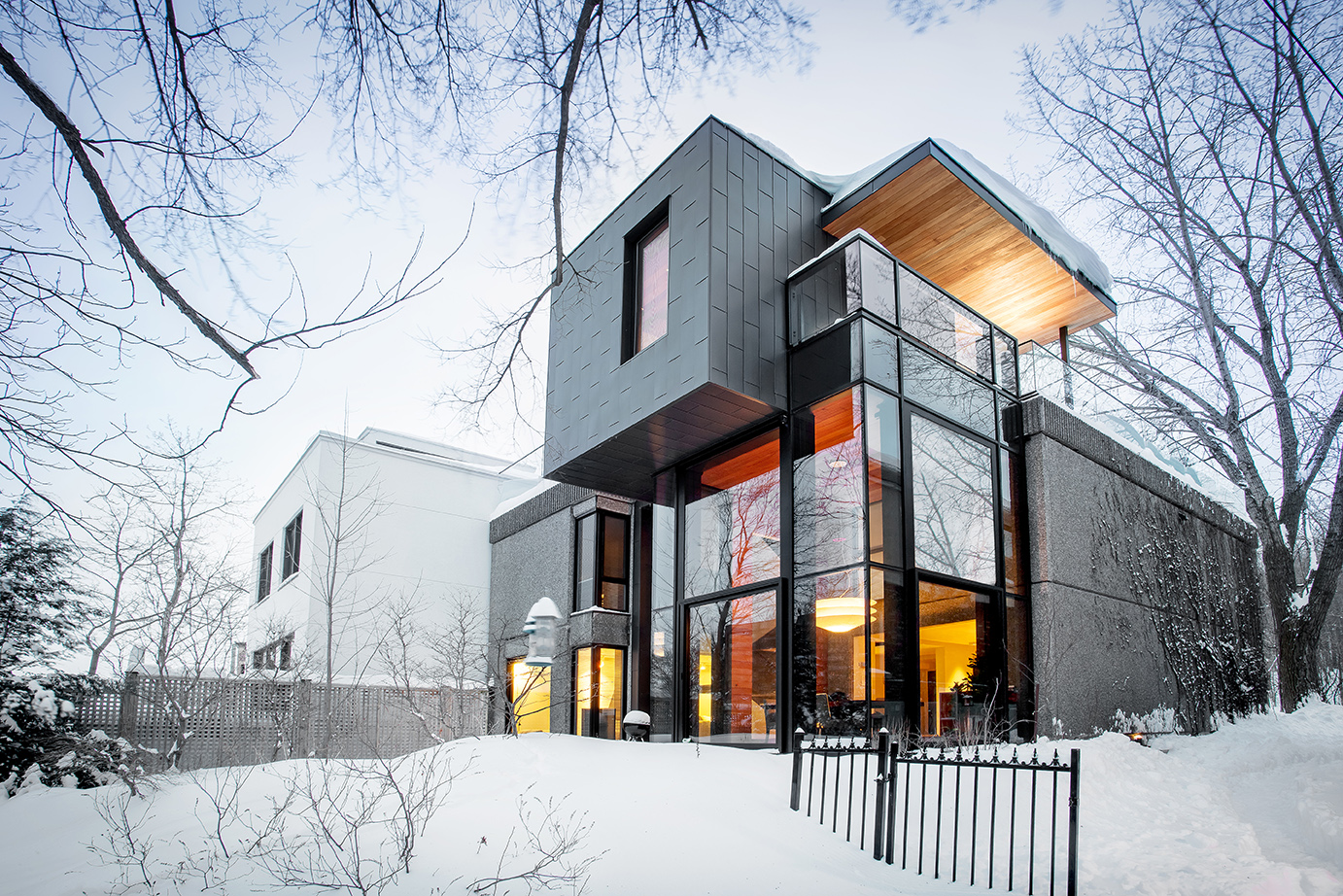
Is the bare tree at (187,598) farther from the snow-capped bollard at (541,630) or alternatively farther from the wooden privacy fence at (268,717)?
the snow-capped bollard at (541,630)

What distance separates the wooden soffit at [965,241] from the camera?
9.07 m

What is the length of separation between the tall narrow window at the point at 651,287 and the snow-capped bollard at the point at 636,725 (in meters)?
4.29

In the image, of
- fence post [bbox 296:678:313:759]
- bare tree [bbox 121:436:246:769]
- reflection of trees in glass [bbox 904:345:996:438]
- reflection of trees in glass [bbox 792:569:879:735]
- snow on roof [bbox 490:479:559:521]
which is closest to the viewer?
reflection of trees in glass [bbox 792:569:879:735]

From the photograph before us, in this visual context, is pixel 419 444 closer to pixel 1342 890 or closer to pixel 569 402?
pixel 569 402

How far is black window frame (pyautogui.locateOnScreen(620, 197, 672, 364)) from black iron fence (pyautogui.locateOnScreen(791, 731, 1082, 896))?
5.27m

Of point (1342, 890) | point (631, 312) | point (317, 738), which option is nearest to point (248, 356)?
point (1342, 890)

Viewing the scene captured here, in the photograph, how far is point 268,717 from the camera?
1121cm

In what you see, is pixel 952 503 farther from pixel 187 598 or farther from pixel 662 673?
pixel 187 598

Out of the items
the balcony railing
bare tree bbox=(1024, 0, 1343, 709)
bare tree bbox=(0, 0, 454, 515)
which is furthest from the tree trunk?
bare tree bbox=(0, 0, 454, 515)

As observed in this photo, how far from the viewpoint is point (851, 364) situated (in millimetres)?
8328

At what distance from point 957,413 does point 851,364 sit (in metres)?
1.83

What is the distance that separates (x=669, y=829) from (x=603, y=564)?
8.55m

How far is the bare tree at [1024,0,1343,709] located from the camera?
31.4ft

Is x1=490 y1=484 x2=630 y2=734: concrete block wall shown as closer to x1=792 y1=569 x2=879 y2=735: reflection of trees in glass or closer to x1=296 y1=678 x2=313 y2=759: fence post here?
x1=296 y1=678 x2=313 y2=759: fence post
